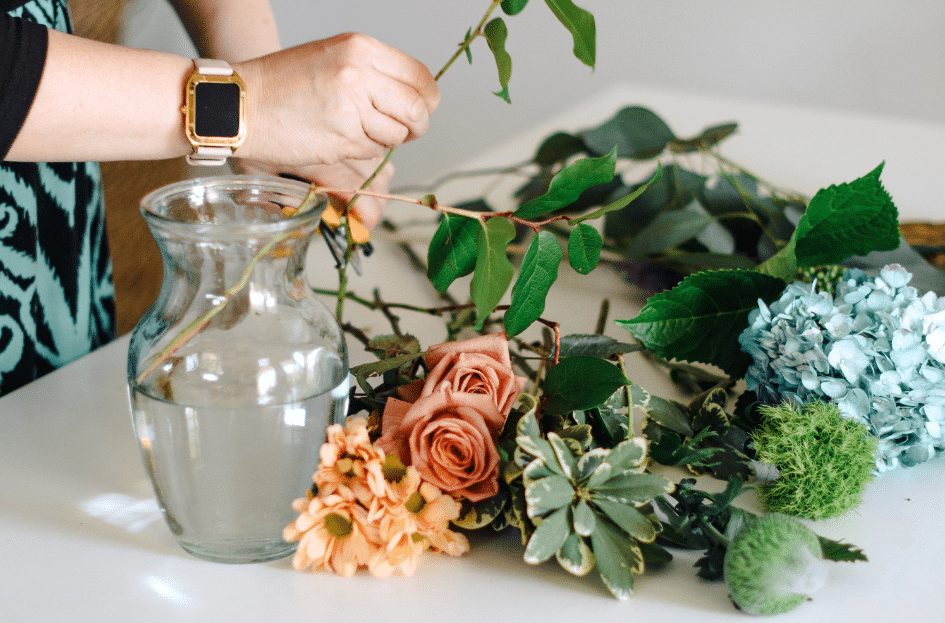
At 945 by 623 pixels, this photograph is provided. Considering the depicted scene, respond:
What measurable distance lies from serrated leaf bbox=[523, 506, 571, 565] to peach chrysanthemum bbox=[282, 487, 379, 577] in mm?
91

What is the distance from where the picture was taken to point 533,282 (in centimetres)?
50

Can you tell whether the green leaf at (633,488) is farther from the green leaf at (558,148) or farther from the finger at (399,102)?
the green leaf at (558,148)

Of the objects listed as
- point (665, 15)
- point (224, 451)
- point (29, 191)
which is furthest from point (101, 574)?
point (665, 15)

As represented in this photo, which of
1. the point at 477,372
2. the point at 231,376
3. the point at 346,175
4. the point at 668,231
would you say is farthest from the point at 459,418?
the point at 668,231

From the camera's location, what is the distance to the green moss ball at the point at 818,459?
0.52 metres

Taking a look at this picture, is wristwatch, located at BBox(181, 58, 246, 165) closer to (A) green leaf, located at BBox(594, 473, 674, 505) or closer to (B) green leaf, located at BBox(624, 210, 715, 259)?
(A) green leaf, located at BBox(594, 473, 674, 505)

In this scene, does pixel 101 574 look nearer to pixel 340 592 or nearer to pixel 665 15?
pixel 340 592

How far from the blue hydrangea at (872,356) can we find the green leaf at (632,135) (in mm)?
442

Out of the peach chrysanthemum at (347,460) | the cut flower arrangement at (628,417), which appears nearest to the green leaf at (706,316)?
the cut flower arrangement at (628,417)

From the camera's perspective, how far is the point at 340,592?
0.46m

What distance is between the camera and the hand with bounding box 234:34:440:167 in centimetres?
56

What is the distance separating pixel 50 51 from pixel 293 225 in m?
0.23

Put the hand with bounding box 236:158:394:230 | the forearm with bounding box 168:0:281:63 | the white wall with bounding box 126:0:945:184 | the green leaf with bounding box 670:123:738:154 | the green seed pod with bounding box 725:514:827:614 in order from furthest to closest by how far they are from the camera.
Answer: the white wall with bounding box 126:0:945:184
the green leaf with bounding box 670:123:738:154
the forearm with bounding box 168:0:281:63
the hand with bounding box 236:158:394:230
the green seed pod with bounding box 725:514:827:614

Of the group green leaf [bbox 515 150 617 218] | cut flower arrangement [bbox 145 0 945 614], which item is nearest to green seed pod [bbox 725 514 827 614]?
cut flower arrangement [bbox 145 0 945 614]
